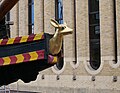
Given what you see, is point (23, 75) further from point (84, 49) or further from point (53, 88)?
point (53, 88)

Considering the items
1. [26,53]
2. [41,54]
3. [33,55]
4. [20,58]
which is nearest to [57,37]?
[41,54]

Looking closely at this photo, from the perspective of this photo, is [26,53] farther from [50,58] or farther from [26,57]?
[50,58]

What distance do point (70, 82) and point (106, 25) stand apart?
4.85 meters

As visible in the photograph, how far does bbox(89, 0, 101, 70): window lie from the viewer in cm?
2181

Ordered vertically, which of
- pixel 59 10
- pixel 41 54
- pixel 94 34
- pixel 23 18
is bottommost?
pixel 41 54

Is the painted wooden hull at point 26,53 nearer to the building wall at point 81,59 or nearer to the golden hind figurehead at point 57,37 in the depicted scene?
the golden hind figurehead at point 57,37

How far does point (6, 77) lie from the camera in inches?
257

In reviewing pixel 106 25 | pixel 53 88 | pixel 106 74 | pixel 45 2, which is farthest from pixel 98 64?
pixel 45 2

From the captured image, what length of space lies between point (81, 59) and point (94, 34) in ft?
6.30

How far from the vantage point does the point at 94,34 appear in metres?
22.0

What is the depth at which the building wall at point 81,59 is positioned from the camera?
2030 centimetres

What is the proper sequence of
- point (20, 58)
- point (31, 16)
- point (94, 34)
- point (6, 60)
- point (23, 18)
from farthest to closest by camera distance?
point (23, 18)
point (31, 16)
point (94, 34)
point (6, 60)
point (20, 58)

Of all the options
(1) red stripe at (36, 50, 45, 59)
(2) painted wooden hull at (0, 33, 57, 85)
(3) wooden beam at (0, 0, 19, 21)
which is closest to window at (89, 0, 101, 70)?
(2) painted wooden hull at (0, 33, 57, 85)

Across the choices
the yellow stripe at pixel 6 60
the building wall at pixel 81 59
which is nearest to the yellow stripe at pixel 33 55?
the yellow stripe at pixel 6 60
